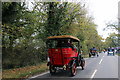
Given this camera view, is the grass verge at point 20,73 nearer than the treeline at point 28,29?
Yes

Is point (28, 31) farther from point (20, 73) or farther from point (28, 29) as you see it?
point (20, 73)

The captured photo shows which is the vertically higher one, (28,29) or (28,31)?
(28,29)

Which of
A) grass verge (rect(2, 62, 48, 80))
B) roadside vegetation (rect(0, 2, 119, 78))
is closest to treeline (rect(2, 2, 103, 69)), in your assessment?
roadside vegetation (rect(0, 2, 119, 78))

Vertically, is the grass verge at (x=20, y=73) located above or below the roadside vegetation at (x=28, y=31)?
below

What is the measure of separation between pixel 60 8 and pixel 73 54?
7586mm

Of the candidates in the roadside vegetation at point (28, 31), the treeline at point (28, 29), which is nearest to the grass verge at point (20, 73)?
the roadside vegetation at point (28, 31)

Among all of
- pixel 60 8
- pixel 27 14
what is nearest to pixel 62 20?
pixel 60 8

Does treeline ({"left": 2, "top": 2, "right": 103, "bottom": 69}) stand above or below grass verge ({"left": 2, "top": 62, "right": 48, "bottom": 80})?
above

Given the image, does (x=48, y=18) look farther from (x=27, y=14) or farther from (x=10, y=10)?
(x=10, y=10)

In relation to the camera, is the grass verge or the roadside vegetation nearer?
the grass verge

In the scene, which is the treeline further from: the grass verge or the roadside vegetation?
the grass verge

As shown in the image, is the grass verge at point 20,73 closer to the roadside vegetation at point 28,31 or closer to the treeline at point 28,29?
the roadside vegetation at point 28,31

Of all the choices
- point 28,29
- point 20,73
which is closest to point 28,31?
point 28,29

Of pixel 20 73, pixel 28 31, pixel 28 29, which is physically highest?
pixel 28 29
